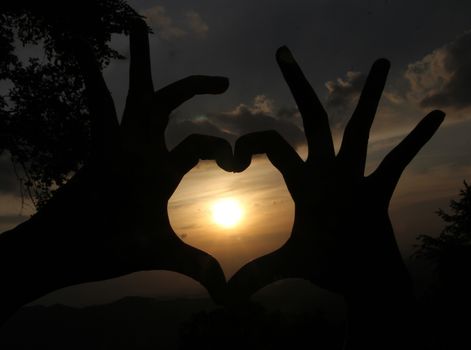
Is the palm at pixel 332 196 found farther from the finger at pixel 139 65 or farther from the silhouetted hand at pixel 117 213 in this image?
the finger at pixel 139 65

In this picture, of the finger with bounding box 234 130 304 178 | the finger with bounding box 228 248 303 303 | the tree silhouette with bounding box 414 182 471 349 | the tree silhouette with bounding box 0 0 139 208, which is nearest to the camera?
the finger with bounding box 228 248 303 303

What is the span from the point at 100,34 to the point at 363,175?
825 centimetres

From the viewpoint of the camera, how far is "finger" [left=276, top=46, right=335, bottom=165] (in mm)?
3385

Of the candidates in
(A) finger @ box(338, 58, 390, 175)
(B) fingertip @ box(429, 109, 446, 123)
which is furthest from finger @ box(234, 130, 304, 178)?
(B) fingertip @ box(429, 109, 446, 123)

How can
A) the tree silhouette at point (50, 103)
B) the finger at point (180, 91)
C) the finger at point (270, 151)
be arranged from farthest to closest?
the tree silhouette at point (50, 103), the finger at point (180, 91), the finger at point (270, 151)

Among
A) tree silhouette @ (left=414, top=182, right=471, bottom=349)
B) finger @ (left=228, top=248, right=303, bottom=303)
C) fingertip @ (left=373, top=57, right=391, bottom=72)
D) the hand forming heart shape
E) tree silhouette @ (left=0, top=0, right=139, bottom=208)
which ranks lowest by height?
tree silhouette @ (left=414, top=182, right=471, bottom=349)

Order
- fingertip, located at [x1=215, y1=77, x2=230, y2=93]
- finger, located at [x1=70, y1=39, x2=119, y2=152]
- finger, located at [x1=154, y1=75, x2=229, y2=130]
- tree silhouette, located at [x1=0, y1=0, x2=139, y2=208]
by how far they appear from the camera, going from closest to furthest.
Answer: finger, located at [x1=70, y1=39, x2=119, y2=152] < finger, located at [x1=154, y1=75, x2=229, y2=130] < fingertip, located at [x1=215, y1=77, x2=230, y2=93] < tree silhouette, located at [x1=0, y1=0, x2=139, y2=208]

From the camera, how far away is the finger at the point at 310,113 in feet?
11.1

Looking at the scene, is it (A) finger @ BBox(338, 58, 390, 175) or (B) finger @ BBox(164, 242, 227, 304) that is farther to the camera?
(A) finger @ BBox(338, 58, 390, 175)

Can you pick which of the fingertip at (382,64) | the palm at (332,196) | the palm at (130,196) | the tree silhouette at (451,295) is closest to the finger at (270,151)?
the palm at (332,196)

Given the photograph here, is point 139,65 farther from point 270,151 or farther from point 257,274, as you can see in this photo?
point 257,274

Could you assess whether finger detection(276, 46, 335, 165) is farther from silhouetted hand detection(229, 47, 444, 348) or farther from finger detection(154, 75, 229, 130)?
finger detection(154, 75, 229, 130)

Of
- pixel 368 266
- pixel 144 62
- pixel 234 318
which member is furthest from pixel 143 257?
pixel 234 318

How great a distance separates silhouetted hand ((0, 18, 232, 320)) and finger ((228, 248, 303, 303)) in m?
0.15
